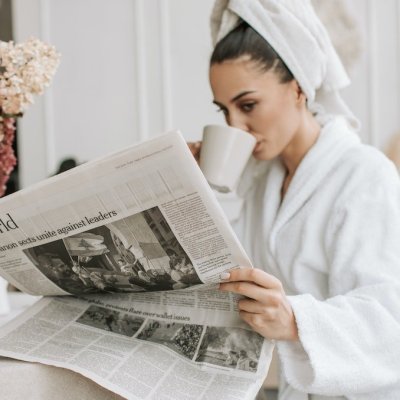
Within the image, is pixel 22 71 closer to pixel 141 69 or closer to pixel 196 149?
pixel 196 149

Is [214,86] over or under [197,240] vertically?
over

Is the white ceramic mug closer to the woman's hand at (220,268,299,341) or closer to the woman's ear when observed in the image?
the woman's ear

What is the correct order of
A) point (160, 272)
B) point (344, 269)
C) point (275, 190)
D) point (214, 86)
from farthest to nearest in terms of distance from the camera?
point (275, 190)
point (214, 86)
point (344, 269)
point (160, 272)

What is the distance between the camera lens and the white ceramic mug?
1.12 metres

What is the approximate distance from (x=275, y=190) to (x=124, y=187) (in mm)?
650

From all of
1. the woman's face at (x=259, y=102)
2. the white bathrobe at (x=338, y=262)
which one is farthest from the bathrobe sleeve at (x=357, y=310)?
the woman's face at (x=259, y=102)

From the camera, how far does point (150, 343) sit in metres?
0.77

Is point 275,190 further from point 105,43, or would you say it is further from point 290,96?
point 105,43

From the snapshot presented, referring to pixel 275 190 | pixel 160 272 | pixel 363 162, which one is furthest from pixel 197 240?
pixel 275 190

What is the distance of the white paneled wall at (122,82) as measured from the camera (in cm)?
238

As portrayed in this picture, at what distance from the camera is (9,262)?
0.81m

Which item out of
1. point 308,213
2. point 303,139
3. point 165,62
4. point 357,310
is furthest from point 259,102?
point 165,62

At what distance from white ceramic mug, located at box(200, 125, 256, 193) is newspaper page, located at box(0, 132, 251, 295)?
1.37 ft

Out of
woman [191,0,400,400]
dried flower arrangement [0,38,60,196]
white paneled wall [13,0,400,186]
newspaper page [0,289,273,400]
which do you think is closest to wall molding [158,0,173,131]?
white paneled wall [13,0,400,186]
